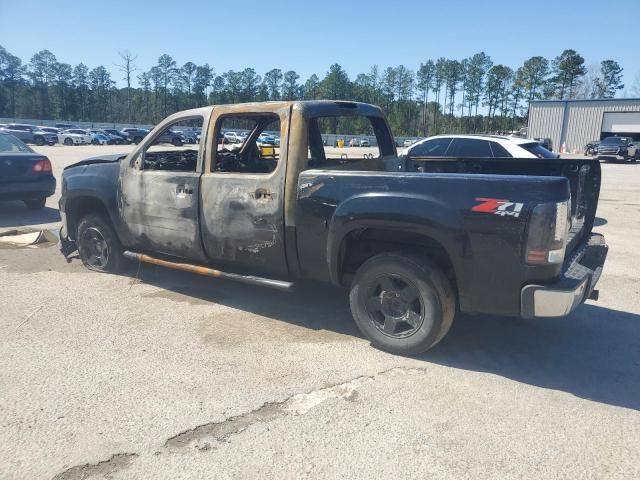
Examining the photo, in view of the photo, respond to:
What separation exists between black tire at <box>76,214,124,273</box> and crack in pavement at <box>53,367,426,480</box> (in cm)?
342

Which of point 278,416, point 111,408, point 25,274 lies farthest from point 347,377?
point 25,274

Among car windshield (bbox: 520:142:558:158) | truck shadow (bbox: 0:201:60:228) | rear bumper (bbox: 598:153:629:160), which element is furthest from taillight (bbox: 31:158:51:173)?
rear bumper (bbox: 598:153:629:160)

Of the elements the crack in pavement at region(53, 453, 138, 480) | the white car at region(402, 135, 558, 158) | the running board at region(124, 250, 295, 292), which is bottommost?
the crack in pavement at region(53, 453, 138, 480)

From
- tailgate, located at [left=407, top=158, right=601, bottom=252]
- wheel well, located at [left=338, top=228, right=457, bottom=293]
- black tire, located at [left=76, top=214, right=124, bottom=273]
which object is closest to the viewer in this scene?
wheel well, located at [left=338, top=228, right=457, bottom=293]

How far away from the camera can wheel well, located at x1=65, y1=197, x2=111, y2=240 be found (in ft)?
19.2

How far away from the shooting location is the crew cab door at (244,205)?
14.2 ft

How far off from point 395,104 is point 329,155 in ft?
387

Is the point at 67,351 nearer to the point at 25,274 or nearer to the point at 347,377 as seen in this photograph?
the point at 347,377

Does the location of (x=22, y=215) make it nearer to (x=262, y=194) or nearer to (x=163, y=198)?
(x=163, y=198)

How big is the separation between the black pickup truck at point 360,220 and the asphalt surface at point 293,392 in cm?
45

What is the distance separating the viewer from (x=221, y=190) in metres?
4.62

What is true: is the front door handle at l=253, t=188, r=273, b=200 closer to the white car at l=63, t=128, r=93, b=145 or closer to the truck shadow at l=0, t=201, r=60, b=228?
the truck shadow at l=0, t=201, r=60, b=228

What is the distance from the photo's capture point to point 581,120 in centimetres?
4769

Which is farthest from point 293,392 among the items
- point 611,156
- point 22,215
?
point 611,156
